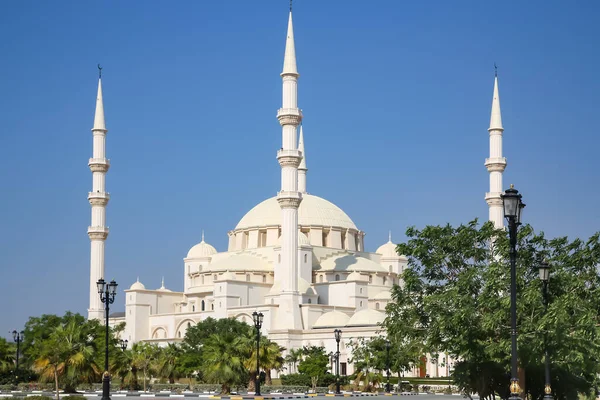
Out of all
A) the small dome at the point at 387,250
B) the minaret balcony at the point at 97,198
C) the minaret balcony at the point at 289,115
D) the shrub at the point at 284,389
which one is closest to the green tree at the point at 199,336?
the shrub at the point at 284,389

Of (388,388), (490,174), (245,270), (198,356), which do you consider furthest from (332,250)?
(388,388)

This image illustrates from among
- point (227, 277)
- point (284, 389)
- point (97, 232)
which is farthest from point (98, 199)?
A: point (284, 389)

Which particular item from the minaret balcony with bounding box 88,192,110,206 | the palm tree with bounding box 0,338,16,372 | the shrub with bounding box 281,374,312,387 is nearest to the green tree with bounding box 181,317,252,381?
the shrub with bounding box 281,374,312,387

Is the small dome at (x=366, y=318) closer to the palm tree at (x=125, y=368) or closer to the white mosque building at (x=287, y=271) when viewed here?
the white mosque building at (x=287, y=271)

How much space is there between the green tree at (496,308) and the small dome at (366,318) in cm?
4245

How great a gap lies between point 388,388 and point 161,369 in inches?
648

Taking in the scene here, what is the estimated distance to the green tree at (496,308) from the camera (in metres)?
24.5

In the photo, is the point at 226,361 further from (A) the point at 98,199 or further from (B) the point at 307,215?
(B) the point at 307,215

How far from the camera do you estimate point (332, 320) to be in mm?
73375

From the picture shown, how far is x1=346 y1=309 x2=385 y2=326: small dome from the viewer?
7238cm

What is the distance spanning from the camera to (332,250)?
87.6 metres

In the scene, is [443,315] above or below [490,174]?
below

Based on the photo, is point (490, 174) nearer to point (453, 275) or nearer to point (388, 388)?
point (388, 388)

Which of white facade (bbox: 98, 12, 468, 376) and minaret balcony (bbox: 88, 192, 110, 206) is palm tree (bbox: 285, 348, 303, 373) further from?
minaret balcony (bbox: 88, 192, 110, 206)
